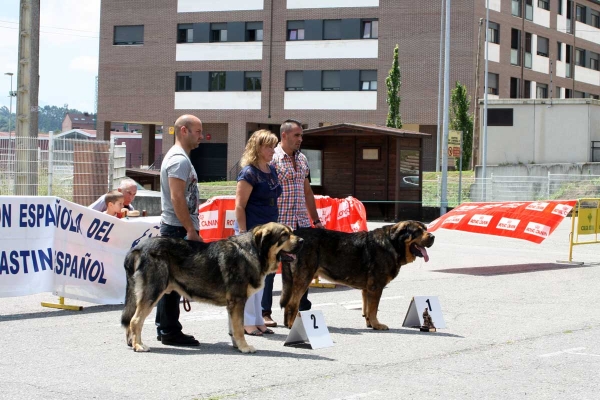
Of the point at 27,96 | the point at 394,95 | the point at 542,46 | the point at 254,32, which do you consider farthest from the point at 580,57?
the point at 27,96

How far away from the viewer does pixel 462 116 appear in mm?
53969

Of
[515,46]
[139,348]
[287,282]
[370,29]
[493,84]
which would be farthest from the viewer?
[515,46]

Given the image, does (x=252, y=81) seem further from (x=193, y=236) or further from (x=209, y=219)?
(x=193, y=236)

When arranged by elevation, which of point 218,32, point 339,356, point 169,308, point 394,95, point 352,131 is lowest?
point 339,356

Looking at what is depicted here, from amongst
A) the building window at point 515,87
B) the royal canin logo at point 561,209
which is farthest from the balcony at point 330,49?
the royal canin logo at point 561,209

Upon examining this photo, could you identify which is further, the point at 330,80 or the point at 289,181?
the point at 330,80

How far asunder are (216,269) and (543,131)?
131 ft

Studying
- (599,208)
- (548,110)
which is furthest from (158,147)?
(599,208)

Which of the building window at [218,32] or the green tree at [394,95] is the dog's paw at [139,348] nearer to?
the green tree at [394,95]

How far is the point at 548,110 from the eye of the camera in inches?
1795

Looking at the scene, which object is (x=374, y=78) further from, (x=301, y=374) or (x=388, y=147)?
(x=301, y=374)

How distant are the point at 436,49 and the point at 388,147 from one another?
26.9m

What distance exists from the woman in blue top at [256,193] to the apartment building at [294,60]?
1895 inches

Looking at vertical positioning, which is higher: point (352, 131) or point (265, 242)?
point (352, 131)
